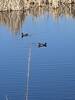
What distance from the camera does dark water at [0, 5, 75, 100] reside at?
25.0 ft

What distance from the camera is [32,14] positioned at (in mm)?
17266

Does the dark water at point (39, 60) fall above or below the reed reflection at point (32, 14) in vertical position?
above

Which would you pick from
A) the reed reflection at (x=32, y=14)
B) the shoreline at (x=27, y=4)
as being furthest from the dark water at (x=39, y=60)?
the shoreline at (x=27, y=4)

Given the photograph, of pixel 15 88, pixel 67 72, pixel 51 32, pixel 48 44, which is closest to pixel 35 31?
pixel 51 32

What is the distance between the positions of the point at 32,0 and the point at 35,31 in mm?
6348

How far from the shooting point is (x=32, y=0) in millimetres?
19594

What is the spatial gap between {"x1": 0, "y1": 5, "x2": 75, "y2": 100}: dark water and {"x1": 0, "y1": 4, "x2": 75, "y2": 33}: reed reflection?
3.7 inches

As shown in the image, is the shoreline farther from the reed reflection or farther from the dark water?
the dark water

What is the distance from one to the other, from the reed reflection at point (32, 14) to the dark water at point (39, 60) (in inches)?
3.7

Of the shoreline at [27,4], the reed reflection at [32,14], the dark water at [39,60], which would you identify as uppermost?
the dark water at [39,60]

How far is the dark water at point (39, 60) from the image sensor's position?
762 centimetres

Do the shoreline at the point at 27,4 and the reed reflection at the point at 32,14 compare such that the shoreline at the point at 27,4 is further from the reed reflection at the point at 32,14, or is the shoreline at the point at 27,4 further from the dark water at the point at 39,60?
the dark water at the point at 39,60

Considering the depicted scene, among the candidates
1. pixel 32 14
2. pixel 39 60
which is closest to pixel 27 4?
pixel 32 14

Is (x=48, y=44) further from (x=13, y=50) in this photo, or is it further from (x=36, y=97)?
(x=36, y=97)
